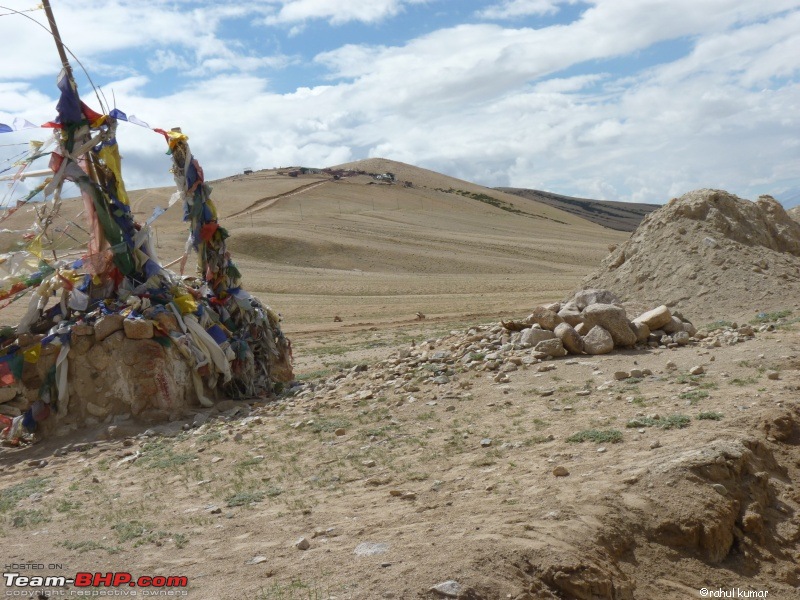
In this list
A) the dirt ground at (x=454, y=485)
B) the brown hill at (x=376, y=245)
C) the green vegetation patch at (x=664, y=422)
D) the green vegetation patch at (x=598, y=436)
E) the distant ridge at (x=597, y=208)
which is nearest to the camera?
the dirt ground at (x=454, y=485)

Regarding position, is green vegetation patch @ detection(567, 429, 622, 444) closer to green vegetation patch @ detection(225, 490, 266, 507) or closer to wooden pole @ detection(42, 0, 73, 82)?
green vegetation patch @ detection(225, 490, 266, 507)

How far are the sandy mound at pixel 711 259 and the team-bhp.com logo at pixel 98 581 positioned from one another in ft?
38.1

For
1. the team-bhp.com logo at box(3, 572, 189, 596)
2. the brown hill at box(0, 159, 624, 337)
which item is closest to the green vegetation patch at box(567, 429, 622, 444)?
the team-bhp.com logo at box(3, 572, 189, 596)

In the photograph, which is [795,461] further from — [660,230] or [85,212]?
[660,230]

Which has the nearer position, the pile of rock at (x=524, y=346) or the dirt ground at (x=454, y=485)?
the dirt ground at (x=454, y=485)

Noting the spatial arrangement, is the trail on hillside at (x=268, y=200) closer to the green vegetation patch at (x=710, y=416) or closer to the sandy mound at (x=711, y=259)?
the sandy mound at (x=711, y=259)

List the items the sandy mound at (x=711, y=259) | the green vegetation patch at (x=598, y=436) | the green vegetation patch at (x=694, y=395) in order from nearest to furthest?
the green vegetation patch at (x=598, y=436), the green vegetation patch at (x=694, y=395), the sandy mound at (x=711, y=259)

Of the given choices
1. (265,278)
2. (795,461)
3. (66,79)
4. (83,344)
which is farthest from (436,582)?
(265,278)

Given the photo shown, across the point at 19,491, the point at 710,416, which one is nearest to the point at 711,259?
the point at 710,416

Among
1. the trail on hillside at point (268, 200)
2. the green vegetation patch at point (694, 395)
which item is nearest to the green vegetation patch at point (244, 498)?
the green vegetation patch at point (694, 395)

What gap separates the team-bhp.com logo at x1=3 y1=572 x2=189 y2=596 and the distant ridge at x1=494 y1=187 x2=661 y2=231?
10141 cm

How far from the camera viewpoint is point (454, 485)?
6.33 m

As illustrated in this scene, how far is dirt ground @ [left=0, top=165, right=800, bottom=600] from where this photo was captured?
477 centimetres

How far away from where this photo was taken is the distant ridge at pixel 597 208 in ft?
357
